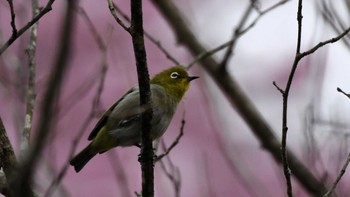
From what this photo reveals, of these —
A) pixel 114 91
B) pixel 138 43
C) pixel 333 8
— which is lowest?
pixel 138 43

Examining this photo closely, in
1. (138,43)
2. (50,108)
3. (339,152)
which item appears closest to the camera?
(50,108)

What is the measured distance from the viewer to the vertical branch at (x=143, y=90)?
253 cm

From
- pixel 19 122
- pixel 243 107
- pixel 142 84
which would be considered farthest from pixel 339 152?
pixel 19 122

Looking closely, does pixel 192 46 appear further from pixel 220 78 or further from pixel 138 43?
pixel 138 43

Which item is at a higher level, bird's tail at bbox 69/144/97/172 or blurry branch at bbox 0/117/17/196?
bird's tail at bbox 69/144/97/172

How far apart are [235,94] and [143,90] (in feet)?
6.98

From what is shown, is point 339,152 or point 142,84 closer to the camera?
point 142,84

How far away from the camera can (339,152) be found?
4.03 metres

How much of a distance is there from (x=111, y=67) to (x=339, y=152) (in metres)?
4.08

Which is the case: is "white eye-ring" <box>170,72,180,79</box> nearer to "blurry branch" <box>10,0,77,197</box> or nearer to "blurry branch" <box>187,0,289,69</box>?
"blurry branch" <box>187,0,289,69</box>

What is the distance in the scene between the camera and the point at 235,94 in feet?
15.8

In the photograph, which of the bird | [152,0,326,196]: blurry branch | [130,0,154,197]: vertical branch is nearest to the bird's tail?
the bird

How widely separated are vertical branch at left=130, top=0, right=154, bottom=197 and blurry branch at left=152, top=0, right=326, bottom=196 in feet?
5.34

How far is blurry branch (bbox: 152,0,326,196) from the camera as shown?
4500 mm
